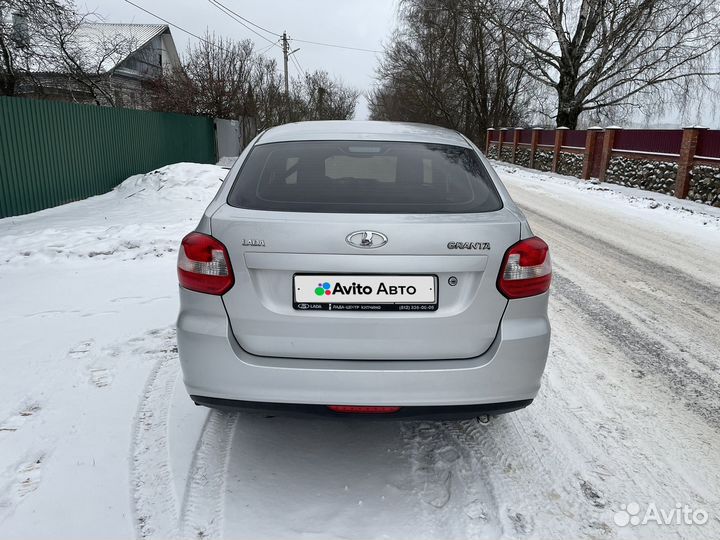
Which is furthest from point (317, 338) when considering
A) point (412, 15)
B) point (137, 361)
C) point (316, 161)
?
point (412, 15)

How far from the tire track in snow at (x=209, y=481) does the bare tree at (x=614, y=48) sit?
26.1 meters

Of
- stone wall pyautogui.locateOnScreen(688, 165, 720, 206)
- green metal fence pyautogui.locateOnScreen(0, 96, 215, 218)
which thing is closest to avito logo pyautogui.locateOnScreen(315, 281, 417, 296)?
green metal fence pyautogui.locateOnScreen(0, 96, 215, 218)

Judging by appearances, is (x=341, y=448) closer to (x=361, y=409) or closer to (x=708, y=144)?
(x=361, y=409)

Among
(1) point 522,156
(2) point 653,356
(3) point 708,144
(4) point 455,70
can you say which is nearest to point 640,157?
(3) point 708,144

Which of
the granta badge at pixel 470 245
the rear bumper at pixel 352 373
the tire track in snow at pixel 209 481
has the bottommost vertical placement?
the tire track in snow at pixel 209 481

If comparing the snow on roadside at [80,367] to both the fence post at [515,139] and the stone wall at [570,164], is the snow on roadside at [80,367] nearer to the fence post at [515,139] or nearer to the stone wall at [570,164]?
the stone wall at [570,164]

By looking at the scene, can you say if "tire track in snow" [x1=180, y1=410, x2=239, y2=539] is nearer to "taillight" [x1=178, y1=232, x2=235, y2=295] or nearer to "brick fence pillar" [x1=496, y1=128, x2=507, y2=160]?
"taillight" [x1=178, y1=232, x2=235, y2=295]

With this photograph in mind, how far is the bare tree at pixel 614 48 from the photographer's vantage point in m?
23.0

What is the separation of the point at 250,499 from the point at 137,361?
68.5 inches

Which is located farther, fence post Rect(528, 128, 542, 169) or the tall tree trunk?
the tall tree trunk

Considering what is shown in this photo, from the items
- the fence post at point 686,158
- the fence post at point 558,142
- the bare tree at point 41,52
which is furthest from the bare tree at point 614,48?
the bare tree at point 41,52

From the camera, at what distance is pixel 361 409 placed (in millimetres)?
2346

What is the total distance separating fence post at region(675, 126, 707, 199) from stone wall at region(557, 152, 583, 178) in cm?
640

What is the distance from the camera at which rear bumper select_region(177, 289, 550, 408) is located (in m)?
2.30
